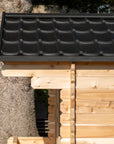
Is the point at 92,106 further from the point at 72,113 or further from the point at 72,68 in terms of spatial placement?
the point at 72,68

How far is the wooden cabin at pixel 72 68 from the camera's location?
13.4 feet

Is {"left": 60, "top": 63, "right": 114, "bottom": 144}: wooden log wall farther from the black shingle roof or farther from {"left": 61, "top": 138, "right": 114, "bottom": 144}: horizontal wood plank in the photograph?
the black shingle roof

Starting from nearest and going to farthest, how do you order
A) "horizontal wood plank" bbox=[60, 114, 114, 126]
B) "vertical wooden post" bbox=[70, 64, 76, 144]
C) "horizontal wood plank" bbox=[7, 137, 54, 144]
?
1. "vertical wooden post" bbox=[70, 64, 76, 144]
2. "horizontal wood plank" bbox=[60, 114, 114, 126]
3. "horizontal wood plank" bbox=[7, 137, 54, 144]

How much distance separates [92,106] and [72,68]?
0.65 meters

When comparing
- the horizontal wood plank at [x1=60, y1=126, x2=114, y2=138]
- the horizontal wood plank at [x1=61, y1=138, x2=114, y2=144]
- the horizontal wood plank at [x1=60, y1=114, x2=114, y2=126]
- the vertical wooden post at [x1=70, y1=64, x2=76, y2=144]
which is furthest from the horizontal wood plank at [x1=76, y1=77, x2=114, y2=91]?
the horizontal wood plank at [x1=61, y1=138, x2=114, y2=144]

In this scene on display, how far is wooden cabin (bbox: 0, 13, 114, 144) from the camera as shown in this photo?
4094 mm

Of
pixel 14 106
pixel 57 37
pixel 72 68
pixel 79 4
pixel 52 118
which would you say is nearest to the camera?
pixel 72 68

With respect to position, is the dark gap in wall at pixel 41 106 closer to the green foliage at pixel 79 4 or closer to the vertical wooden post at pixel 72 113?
the green foliage at pixel 79 4

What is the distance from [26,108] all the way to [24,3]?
9.48 feet

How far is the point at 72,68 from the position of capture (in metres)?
4.33

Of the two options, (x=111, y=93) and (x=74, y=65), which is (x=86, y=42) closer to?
(x=74, y=65)

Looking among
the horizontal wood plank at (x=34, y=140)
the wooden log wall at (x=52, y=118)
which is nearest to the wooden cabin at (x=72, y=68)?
the horizontal wood plank at (x=34, y=140)

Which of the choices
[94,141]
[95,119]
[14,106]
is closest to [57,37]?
[95,119]

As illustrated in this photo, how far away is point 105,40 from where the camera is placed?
4.48 meters
